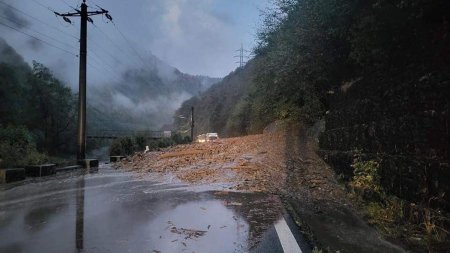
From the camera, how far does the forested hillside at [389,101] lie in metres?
6.03

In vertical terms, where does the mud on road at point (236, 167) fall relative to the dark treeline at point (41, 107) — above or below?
below

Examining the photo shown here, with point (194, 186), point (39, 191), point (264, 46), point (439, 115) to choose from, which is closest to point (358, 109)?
point (439, 115)

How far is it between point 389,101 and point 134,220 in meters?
5.38

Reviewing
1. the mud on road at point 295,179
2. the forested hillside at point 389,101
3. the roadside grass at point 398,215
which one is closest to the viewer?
the roadside grass at point 398,215

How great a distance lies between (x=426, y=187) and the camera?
240 inches

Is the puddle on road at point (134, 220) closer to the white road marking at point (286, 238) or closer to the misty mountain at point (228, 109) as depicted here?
the white road marking at point (286, 238)

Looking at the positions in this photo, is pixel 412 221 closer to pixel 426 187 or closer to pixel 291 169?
pixel 426 187

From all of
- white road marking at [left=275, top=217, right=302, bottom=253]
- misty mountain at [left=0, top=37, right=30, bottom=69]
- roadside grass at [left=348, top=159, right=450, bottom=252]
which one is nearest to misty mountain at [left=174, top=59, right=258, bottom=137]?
roadside grass at [left=348, top=159, right=450, bottom=252]

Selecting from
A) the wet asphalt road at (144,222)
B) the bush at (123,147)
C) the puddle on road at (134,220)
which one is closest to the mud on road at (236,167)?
the wet asphalt road at (144,222)

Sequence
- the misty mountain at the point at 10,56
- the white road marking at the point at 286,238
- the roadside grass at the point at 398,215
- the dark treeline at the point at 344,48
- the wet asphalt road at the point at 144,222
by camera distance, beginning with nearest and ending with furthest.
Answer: the white road marking at the point at 286,238, the wet asphalt road at the point at 144,222, the roadside grass at the point at 398,215, the dark treeline at the point at 344,48, the misty mountain at the point at 10,56

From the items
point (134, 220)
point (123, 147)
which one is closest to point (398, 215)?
point (134, 220)

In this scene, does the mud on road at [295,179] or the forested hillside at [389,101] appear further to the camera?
the forested hillside at [389,101]

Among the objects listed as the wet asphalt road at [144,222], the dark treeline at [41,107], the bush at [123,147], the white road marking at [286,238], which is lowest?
the white road marking at [286,238]

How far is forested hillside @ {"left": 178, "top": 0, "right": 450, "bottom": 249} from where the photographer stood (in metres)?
6.03
